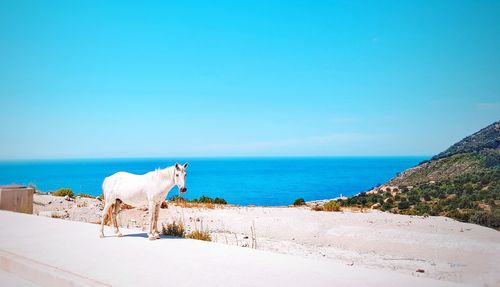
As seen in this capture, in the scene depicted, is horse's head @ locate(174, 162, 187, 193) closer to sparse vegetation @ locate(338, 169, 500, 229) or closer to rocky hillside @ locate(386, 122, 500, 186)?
sparse vegetation @ locate(338, 169, 500, 229)

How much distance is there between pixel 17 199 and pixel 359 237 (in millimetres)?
12671

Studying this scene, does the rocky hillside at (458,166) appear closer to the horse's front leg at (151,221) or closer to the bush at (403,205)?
the bush at (403,205)

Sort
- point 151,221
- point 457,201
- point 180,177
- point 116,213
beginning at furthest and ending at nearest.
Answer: point 457,201 → point 116,213 → point 151,221 → point 180,177

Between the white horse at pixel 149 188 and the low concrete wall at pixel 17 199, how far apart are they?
23.2 feet

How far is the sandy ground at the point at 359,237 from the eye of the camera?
9.98 metres

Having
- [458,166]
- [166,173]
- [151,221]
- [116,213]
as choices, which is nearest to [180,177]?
[166,173]

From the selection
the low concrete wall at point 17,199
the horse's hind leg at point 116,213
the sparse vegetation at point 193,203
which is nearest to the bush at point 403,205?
the sparse vegetation at point 193,203

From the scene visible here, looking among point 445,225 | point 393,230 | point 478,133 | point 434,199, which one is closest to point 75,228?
point 393,230

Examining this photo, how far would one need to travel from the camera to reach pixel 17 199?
14.5 metres

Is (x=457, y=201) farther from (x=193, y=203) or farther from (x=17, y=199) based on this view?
(x=17, y=199)

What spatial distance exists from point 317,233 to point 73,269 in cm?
1080

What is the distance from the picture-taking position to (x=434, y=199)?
1038 inches

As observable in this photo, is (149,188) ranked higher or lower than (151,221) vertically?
higher

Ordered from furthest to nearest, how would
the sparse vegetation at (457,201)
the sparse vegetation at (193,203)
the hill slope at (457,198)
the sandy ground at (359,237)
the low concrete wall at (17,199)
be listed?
the sparse vegetation at (193,203) → the hill slope at (457,198) → the sparse vegetation at (457,201) → the low concrete wall at (17,199) → the sandy ground at (359,237)
